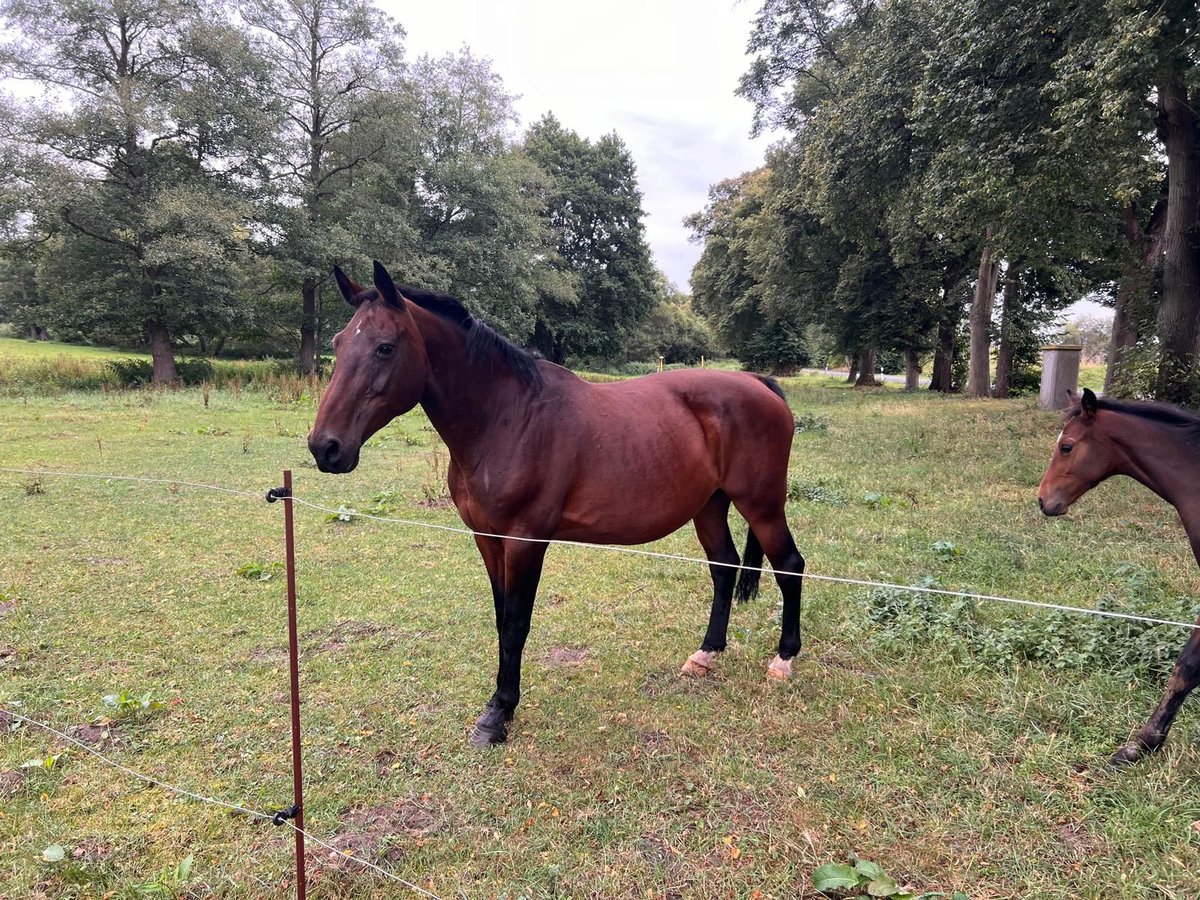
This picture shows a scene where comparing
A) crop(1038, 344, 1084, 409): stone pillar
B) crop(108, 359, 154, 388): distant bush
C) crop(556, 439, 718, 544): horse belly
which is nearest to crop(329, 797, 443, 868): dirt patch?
crop(556, 439, 718, 544): horse belly

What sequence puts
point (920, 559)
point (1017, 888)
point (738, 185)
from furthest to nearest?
point (738, 185) < point (920, 559) < point (1017, 888)

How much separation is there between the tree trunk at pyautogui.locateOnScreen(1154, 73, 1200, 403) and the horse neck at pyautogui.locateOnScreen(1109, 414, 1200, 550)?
24.2 feet

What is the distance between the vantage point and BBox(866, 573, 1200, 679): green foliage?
3.05 meters

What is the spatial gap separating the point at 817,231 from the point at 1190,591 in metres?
18.7

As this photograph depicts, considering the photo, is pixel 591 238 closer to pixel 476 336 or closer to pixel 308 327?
pixel 308 327

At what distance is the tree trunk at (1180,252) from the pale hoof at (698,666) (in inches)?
340

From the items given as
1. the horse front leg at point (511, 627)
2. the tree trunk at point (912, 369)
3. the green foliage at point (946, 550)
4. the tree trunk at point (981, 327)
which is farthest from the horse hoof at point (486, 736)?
→ the tree trunk at point (912, 369)

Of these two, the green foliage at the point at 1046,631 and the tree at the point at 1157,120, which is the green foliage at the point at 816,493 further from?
the tree at the point at 1157,120

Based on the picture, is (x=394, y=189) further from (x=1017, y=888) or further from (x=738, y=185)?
(x=1017, y=888)

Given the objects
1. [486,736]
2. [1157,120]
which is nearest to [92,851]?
[486,736]

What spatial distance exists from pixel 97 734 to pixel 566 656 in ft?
7.73

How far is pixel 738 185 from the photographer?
3541 centimetres

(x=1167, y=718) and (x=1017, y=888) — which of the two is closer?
(x=1017, y=888)

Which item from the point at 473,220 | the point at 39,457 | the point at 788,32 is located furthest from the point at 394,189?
the point at 39,457
